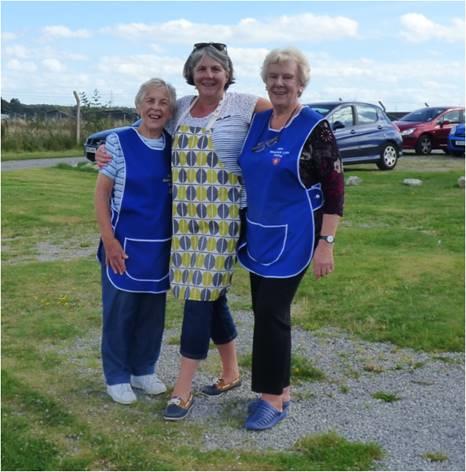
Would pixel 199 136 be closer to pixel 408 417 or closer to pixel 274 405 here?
pixel 274 405

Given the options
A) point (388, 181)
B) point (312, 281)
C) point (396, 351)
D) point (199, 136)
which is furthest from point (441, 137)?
point (199, 136)

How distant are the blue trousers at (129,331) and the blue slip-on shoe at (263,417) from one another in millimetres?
744

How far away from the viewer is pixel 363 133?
17.2m

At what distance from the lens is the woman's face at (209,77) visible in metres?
3.84

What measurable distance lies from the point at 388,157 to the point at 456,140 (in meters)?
4.74

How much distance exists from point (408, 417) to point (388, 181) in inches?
467

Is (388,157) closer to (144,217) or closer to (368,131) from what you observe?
(368,131)

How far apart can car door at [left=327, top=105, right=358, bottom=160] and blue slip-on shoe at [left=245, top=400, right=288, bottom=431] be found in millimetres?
13230

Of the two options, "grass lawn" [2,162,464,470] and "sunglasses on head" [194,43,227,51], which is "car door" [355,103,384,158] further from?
"sunglasses on head" [194,43,227,51]

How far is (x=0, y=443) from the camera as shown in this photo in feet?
11.9

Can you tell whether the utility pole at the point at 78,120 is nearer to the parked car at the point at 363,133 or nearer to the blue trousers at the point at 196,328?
the parked car at the point at 363,133

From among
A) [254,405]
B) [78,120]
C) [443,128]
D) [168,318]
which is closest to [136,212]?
[254,405]

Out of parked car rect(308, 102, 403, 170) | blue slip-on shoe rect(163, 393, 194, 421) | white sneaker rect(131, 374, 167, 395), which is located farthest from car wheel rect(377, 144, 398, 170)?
blue slip-on shoe rect(163, 393, 194, 421)

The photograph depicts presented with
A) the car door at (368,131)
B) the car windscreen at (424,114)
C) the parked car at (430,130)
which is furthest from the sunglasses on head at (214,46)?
the car windscreen at (424,114)
